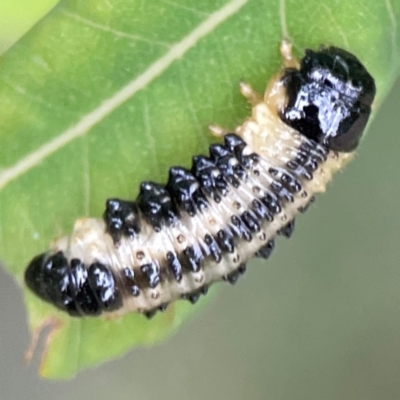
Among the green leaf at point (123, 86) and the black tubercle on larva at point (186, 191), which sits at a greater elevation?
the green leaf at point (123, 86)

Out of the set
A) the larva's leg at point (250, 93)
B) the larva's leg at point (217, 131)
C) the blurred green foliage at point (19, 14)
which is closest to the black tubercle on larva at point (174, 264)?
the larva's leg at point (217, 131)

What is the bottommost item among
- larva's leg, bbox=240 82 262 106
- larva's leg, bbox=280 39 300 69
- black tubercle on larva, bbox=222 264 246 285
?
black tubercle on larva, bbox=222 264 246 285

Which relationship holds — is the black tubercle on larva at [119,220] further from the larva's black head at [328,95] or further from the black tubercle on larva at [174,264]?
the larva's black head at [328,95]

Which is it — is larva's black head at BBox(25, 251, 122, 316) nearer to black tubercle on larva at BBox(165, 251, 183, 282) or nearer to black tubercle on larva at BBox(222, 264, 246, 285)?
black tubercle on larva at BBox(165, 251, 183, 282)

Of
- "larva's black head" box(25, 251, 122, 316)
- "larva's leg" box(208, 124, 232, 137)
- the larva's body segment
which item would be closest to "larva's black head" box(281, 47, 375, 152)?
the larva's body segment

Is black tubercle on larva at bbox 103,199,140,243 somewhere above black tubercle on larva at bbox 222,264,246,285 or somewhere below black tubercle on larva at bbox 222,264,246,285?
above

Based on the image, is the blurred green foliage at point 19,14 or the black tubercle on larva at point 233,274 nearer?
the blurred green foliage at point 19,14
